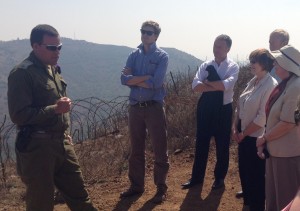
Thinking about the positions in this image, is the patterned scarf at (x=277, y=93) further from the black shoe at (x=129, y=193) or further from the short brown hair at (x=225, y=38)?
the black shoe at (x=129, y=193)

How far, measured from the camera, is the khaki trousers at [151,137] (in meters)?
4.64

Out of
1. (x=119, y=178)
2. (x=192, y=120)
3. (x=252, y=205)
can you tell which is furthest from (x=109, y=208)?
(x=192, y=120)

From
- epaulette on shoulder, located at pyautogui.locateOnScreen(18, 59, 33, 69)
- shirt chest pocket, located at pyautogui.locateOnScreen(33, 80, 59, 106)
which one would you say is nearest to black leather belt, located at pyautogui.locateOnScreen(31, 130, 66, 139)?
shirt chest pocket, located at pyautogui.locateOnScreen(33, 80, 59, 106)

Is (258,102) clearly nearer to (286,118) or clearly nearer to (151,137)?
(286,118)

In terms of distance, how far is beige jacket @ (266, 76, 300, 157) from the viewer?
3.24 m

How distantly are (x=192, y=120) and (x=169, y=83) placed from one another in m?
2.64

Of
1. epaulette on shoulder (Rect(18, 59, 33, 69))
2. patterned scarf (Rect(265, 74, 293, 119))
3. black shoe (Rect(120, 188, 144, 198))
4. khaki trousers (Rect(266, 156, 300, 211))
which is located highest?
epaulette on shoulder (Rect(18, 59, 33, 69))

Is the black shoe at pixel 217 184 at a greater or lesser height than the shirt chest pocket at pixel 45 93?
lesser

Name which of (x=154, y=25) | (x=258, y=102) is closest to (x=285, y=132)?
(x=258, y=102)

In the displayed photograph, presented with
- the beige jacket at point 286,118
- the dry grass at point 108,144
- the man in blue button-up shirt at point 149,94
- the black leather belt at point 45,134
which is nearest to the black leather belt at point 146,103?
the man in blue button-up shirt at point 149,94

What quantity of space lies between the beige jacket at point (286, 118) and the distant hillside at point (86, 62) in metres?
60.2

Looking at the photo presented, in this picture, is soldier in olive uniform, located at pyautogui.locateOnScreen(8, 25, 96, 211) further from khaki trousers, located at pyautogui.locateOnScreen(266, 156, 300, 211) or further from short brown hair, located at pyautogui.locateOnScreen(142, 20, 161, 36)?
khaki trousers, located at pyautogui.locateOnScreen(266, 156, 300, 211)

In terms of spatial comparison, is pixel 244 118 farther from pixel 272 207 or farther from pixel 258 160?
pixel 272 207

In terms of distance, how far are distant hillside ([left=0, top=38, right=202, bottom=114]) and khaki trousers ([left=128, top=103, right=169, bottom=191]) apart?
58.6 metres
